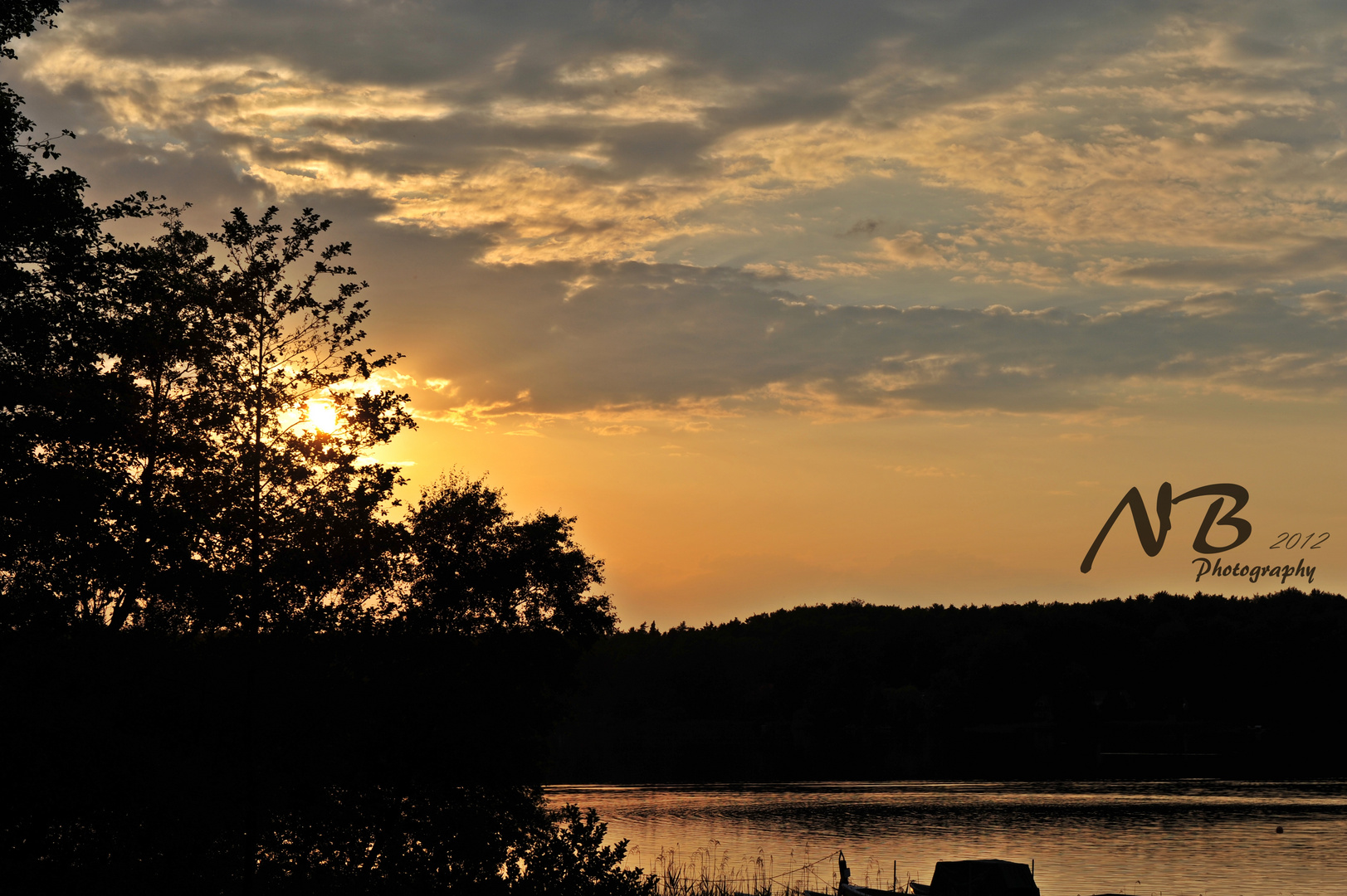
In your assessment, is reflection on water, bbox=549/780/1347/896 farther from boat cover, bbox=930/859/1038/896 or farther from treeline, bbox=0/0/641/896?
treeline, bbox=0/0/641/896

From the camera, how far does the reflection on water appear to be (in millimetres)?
68438

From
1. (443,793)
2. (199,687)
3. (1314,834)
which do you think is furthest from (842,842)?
(199,687)

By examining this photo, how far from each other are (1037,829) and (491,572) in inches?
2336

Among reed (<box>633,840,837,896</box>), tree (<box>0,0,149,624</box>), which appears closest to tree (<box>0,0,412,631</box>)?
tree (<box>0,0,149,624</box>)

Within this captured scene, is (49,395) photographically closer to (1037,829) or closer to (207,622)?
(207,622)

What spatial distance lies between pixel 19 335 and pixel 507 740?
80.4ft

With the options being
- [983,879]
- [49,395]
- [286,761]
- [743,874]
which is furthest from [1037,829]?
[49,395]

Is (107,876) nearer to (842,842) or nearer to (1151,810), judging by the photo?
(842,842)

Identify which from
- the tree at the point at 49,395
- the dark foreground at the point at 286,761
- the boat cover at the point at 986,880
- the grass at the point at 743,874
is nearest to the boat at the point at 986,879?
the boat cover at the point at 986,880

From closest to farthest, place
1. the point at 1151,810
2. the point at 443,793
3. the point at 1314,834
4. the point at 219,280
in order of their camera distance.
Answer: the point at 219,280
the point at 443,793
the point at 1314,834
the point at 1151,810

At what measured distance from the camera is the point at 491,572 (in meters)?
48.9

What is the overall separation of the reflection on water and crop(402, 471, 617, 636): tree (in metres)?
25.2

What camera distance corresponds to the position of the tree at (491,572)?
47.1 metres

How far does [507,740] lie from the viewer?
1796 inches
